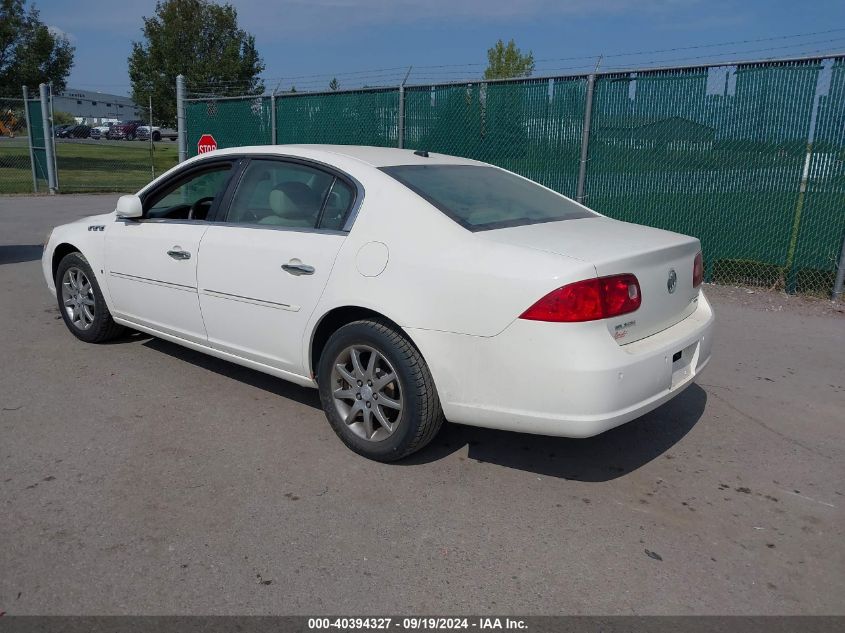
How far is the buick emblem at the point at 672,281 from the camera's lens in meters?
3.63

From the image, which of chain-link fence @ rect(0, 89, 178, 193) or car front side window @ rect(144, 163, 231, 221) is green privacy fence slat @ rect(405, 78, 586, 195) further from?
chain-link fence @ rect(0, 89, 178, 193)

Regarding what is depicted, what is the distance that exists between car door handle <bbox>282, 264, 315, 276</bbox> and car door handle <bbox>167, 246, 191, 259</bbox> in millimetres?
893

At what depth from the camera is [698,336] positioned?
3.77m

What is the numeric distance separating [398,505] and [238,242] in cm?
183

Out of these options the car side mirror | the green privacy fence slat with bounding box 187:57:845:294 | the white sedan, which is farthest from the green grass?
the white sedan

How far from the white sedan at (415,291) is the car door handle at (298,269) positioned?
0.03 ft

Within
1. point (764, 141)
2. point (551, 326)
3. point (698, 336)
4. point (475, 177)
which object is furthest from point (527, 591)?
point (764, 141)

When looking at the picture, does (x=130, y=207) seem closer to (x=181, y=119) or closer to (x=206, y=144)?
(x=206, y=144)

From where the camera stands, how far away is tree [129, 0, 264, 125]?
32.2 metres

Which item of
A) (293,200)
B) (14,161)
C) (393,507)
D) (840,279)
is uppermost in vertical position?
(293,200)

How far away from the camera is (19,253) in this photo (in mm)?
9844

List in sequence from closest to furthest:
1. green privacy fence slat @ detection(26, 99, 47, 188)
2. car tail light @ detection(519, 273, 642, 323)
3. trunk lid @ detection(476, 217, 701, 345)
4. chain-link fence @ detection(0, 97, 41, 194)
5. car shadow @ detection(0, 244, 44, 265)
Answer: car tail light @ detection(519, 273, 642, 323)
trunk lid @ detection(476, 217, 701, 345)
car shadow @ detection(0, 244, 44, 265)
green privacy fence slat @ detection(26, 99, 47, 188)
chain-link fence @ detection(0, 97, 41, 194)

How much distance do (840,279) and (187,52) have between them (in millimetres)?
31679

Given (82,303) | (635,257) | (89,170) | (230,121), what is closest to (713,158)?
(635,257)
